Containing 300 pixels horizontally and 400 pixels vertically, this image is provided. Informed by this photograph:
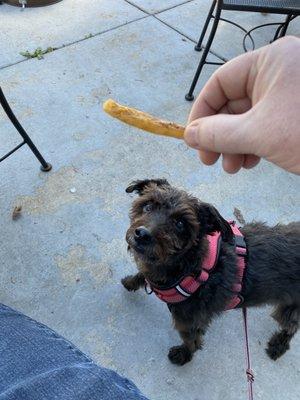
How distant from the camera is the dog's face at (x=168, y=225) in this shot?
2045mm

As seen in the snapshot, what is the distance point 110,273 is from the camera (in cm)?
289

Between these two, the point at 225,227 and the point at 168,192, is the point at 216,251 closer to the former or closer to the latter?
the point at 225,227

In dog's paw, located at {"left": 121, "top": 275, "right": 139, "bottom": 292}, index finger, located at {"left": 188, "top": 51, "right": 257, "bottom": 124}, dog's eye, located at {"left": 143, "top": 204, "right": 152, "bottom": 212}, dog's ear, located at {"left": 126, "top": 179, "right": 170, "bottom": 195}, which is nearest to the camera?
index finger, located at {"left": 188, "top": 51, "right": 257, "bottom": 124}

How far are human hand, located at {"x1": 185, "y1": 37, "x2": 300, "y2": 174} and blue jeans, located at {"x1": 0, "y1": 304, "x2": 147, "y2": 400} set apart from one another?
0.93 metres

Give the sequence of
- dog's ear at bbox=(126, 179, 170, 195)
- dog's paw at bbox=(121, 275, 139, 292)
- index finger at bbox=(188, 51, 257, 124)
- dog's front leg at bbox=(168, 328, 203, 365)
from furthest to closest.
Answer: dog's paw at bbox=(121, 275, 139, 292), dog's front leg at bbox=(168, 328, 203, 365), dog's ear at bbox=(126, 179, 170, 195), index finger at bbox=(188, 51, 257, 124)

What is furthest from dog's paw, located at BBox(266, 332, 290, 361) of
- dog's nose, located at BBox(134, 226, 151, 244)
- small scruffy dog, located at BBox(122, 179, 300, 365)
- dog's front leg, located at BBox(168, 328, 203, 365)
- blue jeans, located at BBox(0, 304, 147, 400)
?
blue jeans, located at BBox(0, 304, 147, 400)

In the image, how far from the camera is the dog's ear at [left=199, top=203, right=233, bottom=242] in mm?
2066

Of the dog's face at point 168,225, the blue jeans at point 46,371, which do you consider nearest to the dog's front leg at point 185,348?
the dog's face at point 168,225

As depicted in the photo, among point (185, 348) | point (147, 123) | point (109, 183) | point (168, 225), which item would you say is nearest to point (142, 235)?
point (168, 225)

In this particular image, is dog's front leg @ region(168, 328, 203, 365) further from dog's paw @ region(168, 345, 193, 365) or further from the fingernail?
the fingernail

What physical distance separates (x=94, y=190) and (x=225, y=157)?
1799 millimetres

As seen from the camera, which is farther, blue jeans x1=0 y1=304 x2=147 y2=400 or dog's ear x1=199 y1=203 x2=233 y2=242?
dog's ear x1=199 y1=203 x2=233 y2=242

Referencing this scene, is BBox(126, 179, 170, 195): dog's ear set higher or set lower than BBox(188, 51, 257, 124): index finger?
lower

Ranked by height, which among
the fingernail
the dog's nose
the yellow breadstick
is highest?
the fingernail
